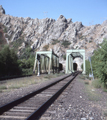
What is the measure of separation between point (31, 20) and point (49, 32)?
109ft

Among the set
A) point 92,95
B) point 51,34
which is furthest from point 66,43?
point 92,95

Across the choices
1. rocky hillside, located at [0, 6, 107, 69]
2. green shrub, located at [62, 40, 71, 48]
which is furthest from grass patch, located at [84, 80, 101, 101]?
green shrub, located at [62, 40, 71, 48]

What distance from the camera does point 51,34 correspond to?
417 feet

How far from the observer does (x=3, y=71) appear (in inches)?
1017

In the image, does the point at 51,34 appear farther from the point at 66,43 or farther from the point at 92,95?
the point at 92,95

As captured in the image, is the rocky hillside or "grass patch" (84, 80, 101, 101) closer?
"grass patch" (84, 80, 101, 101)

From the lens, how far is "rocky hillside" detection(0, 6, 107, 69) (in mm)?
109688

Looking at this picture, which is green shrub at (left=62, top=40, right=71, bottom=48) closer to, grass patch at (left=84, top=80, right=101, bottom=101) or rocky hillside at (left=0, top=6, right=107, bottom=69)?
rocky hillside at (left=0, top=6, right=107, bottom=69)

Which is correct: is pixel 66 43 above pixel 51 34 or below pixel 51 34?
below

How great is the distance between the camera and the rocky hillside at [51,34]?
360 ft

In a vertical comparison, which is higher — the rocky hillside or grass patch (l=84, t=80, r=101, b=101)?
the rocky hillside

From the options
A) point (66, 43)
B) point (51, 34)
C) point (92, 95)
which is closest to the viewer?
point (92, 95)

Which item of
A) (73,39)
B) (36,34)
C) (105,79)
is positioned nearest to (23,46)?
(36,34)

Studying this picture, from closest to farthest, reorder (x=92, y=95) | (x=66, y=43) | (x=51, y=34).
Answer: (x=92, y=95), (x=66, y=43), (x=51, y=34)
